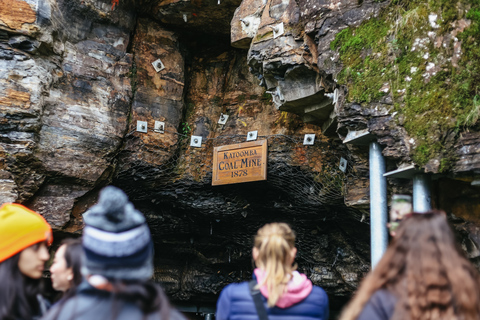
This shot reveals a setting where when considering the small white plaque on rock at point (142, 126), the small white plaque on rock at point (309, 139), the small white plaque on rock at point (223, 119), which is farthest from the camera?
the small white plaque on rock at point (223, 119)

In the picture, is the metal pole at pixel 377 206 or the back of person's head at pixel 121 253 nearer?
the back of person's head at pixel 121 253

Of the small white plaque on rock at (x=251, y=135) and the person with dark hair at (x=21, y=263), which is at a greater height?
the small white plaque on rock at (x=251, y=135)

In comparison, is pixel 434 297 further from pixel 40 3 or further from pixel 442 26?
pixel 40 3

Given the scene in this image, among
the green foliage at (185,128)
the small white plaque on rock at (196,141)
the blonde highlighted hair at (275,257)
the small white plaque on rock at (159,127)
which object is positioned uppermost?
the green foliage at (185,128)

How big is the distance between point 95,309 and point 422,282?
102 cm

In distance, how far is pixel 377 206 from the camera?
3590 mm

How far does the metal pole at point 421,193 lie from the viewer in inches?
131

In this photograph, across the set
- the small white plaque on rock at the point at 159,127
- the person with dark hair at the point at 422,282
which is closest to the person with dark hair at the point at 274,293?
the person with dark hair at the point at 422,282

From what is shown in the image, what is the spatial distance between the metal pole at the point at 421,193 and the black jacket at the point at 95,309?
2.60 m

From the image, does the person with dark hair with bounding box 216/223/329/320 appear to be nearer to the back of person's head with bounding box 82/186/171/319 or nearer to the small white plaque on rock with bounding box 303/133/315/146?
the back of person's head with bounding box 82/186/171/319

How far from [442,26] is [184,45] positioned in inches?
184

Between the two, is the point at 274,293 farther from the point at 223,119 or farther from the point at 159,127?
the point at 223,119

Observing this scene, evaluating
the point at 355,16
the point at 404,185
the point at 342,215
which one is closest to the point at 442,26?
the point at 355,16

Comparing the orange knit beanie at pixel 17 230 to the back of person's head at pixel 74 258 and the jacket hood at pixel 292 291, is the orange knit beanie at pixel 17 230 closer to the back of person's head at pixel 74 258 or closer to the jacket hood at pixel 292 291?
the back of person's head at pixel 74 258
